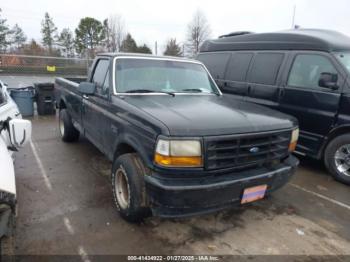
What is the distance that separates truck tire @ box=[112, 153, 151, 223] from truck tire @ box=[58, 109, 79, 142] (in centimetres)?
299

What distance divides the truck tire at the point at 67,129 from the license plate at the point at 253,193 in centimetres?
418

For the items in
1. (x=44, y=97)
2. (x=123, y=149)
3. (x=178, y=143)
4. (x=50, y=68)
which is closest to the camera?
(x=178, y=143)

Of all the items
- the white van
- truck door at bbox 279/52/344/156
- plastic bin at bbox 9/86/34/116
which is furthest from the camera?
plastic bin at bbox 9/86/34/116

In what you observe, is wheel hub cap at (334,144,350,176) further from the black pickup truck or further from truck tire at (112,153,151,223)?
truck tire at (112,153,151,223)

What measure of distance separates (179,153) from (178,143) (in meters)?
0.09

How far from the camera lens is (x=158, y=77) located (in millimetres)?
3996

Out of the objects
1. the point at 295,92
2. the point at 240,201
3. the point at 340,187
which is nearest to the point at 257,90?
the point at 295,92

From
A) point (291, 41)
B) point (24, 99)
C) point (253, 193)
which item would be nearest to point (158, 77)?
point (253, 193)

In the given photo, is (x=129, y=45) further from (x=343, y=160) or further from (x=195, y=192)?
(x=195, y=192)

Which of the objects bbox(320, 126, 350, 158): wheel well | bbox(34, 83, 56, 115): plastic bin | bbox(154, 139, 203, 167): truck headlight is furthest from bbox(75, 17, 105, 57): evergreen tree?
bbox(154, 139, 203, 167): truck headlight

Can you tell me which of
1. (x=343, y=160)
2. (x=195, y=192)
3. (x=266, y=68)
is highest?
(x=266, y=68)

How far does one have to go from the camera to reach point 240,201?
2873 millimetres

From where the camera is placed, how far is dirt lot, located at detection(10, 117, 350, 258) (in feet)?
9.50

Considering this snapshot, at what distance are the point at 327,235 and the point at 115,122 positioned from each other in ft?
9.10
